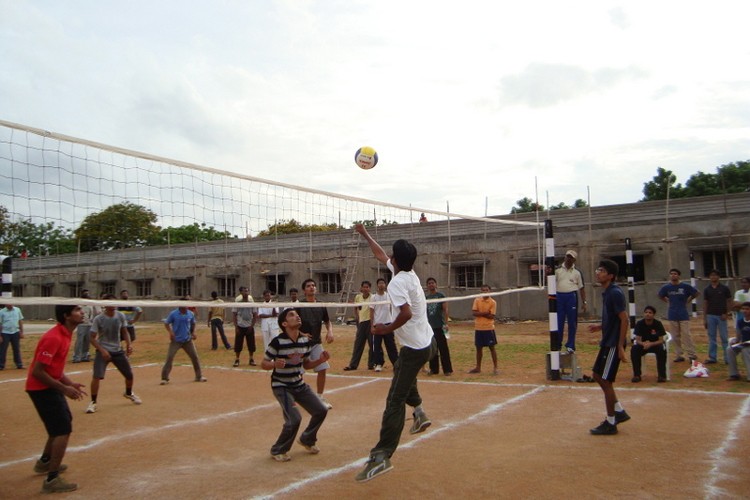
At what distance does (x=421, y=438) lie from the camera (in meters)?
6.21

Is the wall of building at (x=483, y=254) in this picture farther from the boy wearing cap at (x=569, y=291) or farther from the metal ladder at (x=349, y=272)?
the boy wearing cap at (x=569, y=291)

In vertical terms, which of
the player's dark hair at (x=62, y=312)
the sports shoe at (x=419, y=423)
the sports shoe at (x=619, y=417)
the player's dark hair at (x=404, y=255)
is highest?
the player's dark hair at (x=404, y=255)

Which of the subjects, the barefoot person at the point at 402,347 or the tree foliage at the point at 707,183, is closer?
the barefoot person at the point at 402,347

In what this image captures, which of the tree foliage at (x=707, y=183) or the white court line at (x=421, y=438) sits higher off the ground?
the tree foliage at (x=707, y=183)

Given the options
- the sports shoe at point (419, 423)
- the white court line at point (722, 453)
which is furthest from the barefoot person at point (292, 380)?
the white court line at point (722, 453)

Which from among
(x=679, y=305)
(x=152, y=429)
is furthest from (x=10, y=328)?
(x=679, y=305)

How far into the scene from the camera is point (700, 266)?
20.7 metres

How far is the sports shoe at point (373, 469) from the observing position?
4557mm

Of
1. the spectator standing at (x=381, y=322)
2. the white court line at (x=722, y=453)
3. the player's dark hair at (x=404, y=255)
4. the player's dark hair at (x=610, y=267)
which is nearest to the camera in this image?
the white court line at (x=722, y=453)

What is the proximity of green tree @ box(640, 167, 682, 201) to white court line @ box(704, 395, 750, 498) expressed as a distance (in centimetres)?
2956

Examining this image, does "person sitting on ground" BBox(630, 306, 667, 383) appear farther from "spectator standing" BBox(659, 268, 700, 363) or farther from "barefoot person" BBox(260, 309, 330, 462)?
"barefoot person" BBox(260, 309, 330, 462)

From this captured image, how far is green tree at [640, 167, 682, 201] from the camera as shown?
33875mm

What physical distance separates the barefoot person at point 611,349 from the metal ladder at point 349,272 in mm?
19744

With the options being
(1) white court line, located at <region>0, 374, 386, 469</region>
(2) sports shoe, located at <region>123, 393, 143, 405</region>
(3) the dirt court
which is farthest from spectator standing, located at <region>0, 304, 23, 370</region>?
(1) white court line, located at <region>0, 374, 386, 469</region>
